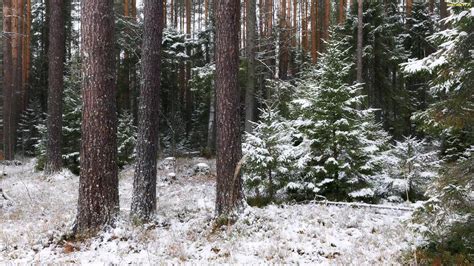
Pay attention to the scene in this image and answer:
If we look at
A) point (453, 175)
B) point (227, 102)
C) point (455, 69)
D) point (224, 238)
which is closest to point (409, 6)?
point (227, 102)

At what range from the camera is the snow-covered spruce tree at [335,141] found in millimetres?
9430

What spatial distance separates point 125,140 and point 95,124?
10.6 m

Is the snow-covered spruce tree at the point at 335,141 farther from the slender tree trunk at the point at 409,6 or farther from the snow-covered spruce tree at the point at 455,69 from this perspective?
the slender tree trunk at the point at 409,6

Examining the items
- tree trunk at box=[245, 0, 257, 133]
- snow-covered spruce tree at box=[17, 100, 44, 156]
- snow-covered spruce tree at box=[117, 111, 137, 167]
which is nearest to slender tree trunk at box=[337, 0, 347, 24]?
tree trunk at box=[245, 0, 257, 133]

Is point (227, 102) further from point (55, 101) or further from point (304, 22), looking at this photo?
point (304, 22)

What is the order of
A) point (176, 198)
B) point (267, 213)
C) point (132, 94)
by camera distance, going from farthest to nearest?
point (132, 94)
point (176, 198)
point (267, 213)

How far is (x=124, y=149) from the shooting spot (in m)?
17.7

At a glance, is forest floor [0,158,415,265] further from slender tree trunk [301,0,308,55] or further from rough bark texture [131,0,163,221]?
slender tree trunk [301,0,308,55]

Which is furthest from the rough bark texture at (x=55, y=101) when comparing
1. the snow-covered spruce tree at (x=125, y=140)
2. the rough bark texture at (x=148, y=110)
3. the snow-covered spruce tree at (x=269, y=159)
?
the snow-covered spruce tree at (x=269, y=159)

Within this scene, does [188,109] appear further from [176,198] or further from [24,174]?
[176,198]

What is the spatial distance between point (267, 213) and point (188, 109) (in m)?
24.7

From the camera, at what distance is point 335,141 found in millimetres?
9391

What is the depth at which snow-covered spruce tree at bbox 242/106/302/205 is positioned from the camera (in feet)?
30.5

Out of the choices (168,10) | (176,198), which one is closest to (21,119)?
(168,10)
